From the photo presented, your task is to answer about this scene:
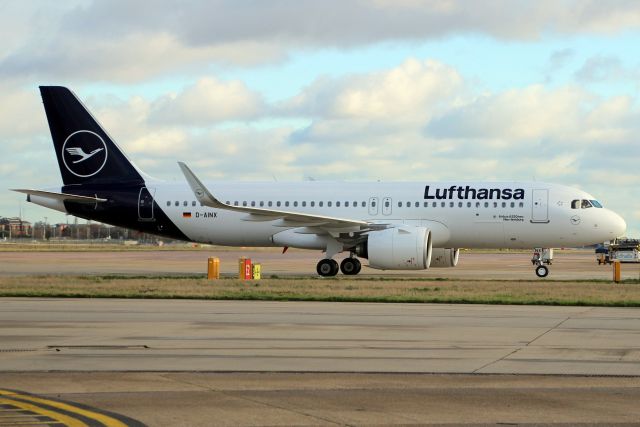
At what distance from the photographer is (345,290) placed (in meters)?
26.4

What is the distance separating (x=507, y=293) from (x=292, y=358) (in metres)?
13.6

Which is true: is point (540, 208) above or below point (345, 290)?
above

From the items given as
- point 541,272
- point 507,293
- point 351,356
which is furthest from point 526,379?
point 541,272

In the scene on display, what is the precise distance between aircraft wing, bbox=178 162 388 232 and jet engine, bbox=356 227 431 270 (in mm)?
1205

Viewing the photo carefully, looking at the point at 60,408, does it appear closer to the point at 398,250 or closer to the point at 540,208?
the point at 398,250

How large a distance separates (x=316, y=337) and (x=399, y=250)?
1756 centimetres

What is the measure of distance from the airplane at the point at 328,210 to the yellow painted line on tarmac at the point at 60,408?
915 inches

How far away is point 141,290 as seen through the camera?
2611 cm

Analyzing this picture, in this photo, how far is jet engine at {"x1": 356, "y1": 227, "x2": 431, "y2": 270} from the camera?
33062 millimetres

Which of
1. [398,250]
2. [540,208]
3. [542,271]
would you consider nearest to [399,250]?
[398,250]

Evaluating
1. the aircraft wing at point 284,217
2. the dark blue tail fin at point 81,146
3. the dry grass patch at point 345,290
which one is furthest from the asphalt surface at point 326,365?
the dark blue tail fin at point 81,146

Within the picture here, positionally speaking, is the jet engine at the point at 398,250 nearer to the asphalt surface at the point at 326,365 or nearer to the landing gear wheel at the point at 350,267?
the landing gear wheel at the point at 350,267

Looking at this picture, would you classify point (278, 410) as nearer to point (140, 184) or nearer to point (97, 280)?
point (97, 280)

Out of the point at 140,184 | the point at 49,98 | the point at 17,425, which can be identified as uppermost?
the point at 49,98
